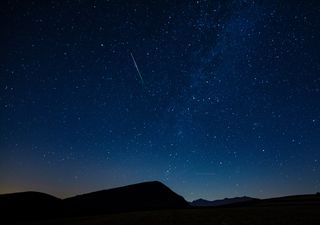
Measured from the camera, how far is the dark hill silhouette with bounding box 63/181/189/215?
99.9 m

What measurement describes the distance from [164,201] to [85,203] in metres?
34.0

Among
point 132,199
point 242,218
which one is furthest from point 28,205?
point 242,218

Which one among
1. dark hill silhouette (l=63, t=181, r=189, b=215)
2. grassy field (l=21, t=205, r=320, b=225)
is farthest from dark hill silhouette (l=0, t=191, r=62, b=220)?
grassy field (l=21, t=205, r=320, b=225)

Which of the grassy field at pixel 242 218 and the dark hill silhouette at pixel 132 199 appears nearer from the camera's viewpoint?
the grassy field at pixel 242 218

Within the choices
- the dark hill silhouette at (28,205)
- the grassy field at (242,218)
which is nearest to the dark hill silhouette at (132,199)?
the dark hill silhouette at (28,205)

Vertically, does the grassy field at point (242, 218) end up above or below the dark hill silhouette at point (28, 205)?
below

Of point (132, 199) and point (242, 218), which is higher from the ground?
point (132, 199)

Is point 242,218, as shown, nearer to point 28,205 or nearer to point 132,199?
point 28,205

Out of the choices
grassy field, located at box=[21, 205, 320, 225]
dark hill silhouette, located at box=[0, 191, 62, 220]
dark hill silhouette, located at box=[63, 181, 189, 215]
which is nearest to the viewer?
grassy field, located at box=[21, 205, 320, 225]

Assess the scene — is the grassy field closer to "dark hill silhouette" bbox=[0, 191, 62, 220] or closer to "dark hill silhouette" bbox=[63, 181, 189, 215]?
"dark hill silhouette" bbox=[0, 191, 62, 220]

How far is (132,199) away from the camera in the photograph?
4491 inches

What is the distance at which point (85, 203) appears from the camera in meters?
101

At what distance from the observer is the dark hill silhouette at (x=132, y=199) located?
9988 centimetres

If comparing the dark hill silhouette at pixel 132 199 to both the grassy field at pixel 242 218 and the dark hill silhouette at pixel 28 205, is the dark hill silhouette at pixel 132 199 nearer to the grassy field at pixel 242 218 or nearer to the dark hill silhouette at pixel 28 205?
the dark hill silhouette at pixel 28 205
